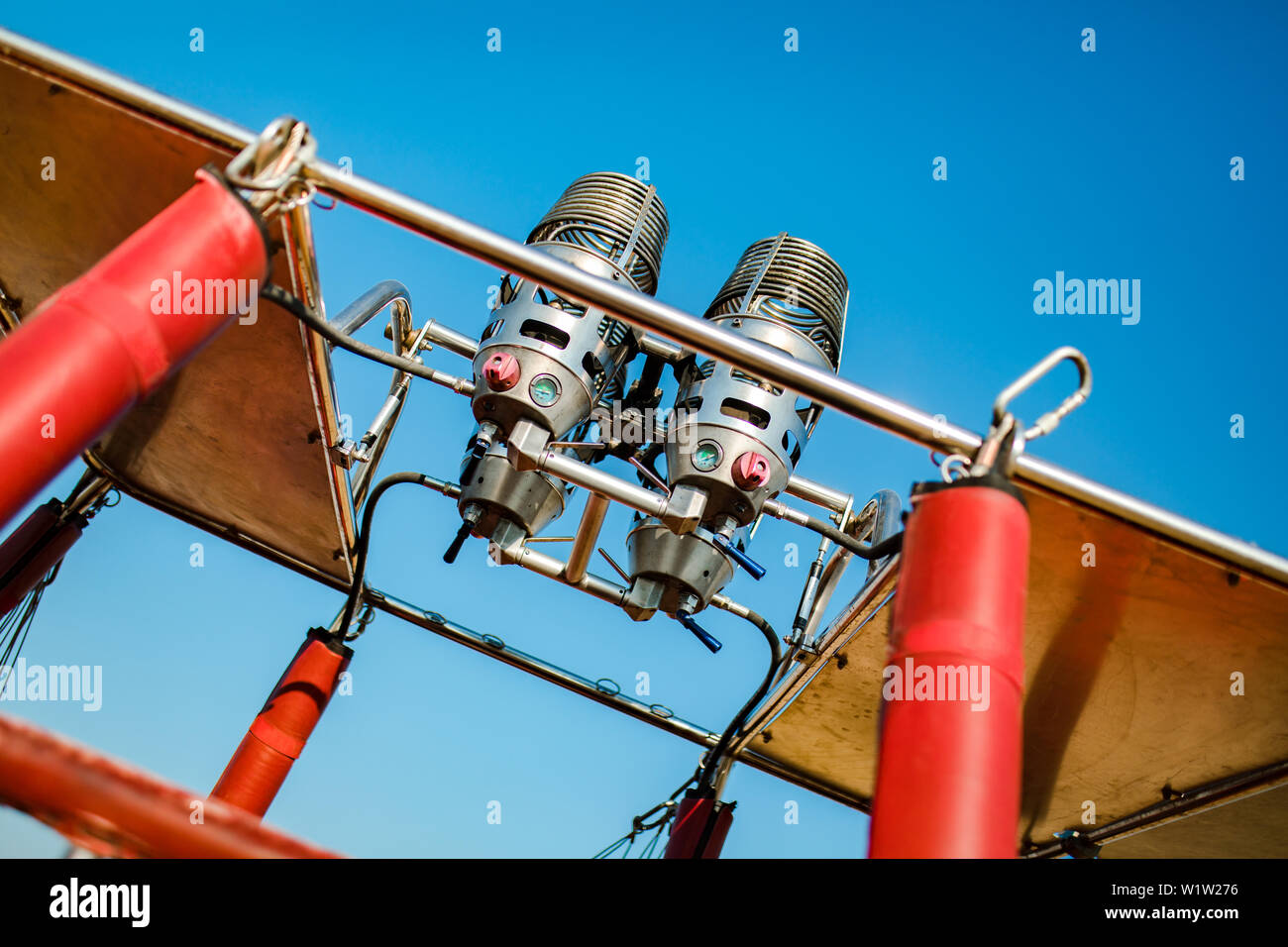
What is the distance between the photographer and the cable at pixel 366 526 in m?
6.04

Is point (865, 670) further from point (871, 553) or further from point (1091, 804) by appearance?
point (871, 553)

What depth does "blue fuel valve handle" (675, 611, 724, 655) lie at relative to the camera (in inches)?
230

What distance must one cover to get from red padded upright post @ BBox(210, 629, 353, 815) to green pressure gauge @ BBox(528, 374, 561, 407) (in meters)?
2.27

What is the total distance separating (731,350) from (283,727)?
3.82m

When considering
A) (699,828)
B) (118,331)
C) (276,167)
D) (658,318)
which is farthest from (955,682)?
(699,828)

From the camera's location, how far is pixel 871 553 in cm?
358

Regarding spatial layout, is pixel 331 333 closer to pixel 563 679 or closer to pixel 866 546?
pixel 866 546

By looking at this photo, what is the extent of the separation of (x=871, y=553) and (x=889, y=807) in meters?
1.22

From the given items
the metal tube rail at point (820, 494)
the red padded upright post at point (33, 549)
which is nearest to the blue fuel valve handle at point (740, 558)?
the metal tube rail at point (820, 494)

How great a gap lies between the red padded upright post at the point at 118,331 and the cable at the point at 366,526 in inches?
108

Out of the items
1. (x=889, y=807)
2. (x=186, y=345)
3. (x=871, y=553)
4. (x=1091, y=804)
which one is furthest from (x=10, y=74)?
(x=1091, y=804)
